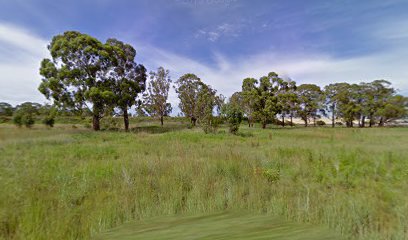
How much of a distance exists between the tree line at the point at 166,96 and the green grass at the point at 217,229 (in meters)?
17.5

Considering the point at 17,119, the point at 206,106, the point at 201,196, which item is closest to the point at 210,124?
the point at 206,106

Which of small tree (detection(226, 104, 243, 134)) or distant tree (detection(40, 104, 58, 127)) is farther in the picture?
distant tree (detection(40, 104, 58, 127))

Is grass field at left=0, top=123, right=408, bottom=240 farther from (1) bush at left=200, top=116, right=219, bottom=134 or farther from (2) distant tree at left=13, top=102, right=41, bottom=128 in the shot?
(2) distant tree at left=13, top=102, right=41, bottom=128

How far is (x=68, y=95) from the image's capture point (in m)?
23.5

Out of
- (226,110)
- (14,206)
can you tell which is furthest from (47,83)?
(14,206)

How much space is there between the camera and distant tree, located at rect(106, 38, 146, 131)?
2568cm

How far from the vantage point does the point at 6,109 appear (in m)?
28.2

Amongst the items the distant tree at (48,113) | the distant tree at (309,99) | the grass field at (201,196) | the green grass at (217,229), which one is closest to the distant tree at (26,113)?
the distant tree at (48,113)

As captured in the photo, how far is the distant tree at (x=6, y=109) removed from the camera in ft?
89.4

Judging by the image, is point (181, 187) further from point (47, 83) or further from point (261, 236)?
point (47, 83)

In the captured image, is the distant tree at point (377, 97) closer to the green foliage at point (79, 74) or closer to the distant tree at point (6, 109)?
the green foliage at point (79, 74)

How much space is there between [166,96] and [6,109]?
2235cm

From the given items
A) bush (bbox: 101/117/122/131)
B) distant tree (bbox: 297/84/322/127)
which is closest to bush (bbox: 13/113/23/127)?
bush (bbox: 101/117/122/131)

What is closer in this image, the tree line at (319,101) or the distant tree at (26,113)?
the distant tree at (26,113)
